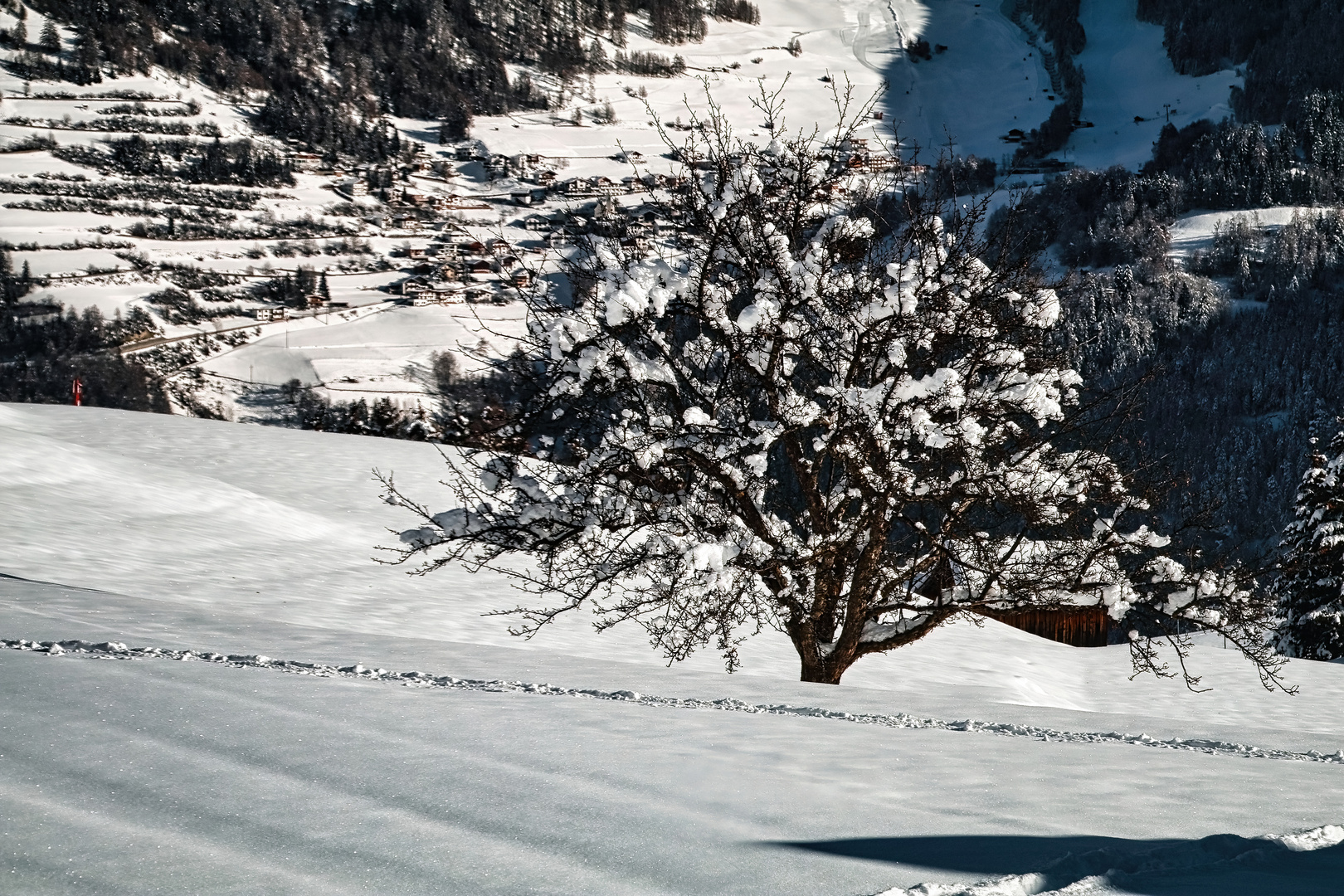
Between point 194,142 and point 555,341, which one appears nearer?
point 555,341

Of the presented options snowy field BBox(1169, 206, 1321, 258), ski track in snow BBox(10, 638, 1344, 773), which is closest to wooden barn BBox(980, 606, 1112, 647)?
ski track in snow BBox(10, 638, 1344, 773)

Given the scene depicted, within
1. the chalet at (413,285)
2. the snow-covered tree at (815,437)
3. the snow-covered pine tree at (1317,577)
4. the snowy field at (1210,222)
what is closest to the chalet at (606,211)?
the snow-covered tree at (815,437)

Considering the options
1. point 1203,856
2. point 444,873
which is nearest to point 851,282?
point 1203,856

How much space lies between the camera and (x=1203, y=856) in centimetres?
321

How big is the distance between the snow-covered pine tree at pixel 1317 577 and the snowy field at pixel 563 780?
21.7 meters

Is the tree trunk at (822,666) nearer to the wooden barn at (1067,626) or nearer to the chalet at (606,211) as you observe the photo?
the chalet at (606,211)

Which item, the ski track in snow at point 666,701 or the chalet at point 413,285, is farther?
the chalet at point 413,285

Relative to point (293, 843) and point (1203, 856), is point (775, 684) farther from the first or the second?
point (293, 843)

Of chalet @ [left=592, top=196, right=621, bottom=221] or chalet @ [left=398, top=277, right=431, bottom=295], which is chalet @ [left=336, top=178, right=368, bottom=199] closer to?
chalet @ [left=398, top=277, right=431, bottom=295]

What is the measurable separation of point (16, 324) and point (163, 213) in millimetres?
42437

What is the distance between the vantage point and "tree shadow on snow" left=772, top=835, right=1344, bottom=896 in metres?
2.85

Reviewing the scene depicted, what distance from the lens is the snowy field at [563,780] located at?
2.62m

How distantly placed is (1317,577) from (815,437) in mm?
A: 24545

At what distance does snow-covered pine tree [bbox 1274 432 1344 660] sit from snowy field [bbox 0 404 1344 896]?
21.7 meters
